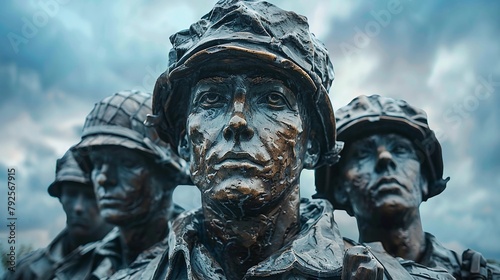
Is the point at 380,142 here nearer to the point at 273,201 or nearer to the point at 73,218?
the point at 273,201

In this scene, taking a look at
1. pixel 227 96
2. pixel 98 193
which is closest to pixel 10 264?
pixel 98 193

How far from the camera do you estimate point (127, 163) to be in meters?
4.55

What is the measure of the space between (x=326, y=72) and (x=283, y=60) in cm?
41

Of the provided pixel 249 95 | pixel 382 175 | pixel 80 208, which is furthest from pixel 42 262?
pixel 249 95

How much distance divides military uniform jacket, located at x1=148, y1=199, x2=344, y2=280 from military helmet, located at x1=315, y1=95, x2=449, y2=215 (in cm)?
126

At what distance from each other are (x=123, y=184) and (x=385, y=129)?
1.90 m

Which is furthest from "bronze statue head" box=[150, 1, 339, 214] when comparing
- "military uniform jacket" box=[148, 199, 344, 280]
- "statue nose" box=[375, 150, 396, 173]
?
"statue nose" box=[375, 150, 396, 173]

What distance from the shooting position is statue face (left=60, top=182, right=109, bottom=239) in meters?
5.74

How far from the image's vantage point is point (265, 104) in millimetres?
2947

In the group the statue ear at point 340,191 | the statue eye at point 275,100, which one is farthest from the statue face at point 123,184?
the statue eye at point 275,100

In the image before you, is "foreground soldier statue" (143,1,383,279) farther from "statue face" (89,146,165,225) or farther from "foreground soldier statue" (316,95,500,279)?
"statue face" (89,146,165,225)

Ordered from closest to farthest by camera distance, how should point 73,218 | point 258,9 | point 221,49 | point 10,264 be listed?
1. point 221,49
2. point 258,9
3. point 10,264
4. point 73,218

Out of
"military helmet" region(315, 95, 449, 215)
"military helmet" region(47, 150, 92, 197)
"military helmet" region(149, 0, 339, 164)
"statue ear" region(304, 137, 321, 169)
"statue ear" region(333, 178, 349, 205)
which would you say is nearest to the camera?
"military helmet" region(149, 0, 339, 164)

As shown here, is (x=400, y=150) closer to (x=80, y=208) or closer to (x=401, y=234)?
(x=401, y=234)
